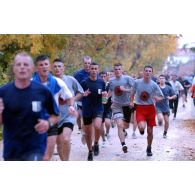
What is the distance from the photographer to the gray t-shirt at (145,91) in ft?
26.3

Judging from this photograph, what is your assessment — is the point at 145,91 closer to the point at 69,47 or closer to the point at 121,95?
the point at 121,95

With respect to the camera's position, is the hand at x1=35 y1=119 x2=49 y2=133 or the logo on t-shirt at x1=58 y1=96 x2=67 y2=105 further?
the logo on t-shirt at x1=58 y1=96 x2=67 y2=105

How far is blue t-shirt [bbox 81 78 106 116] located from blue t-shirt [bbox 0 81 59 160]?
2.66m

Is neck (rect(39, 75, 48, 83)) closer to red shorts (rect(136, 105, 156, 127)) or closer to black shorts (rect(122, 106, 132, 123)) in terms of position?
red shorts (rect(136, 105, 156, 127))

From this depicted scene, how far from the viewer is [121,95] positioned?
8.42 meters

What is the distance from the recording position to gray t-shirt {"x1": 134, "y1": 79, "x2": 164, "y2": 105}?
8023 millimetres

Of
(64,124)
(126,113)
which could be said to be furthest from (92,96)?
(64,124)

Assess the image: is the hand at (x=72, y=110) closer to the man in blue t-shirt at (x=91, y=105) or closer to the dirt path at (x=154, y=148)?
the dirt path at (x=154, y=148)

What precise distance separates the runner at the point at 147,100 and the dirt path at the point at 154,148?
265mm

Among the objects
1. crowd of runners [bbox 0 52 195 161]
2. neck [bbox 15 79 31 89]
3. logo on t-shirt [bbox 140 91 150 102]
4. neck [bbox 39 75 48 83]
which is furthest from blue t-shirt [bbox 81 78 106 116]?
neck [bbox 15 79 31 89]

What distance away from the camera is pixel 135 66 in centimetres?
1040

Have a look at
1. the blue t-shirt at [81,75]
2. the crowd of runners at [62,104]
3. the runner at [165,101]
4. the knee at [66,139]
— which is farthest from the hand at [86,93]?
the runner at [165,101]

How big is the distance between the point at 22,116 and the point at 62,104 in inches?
62.2
